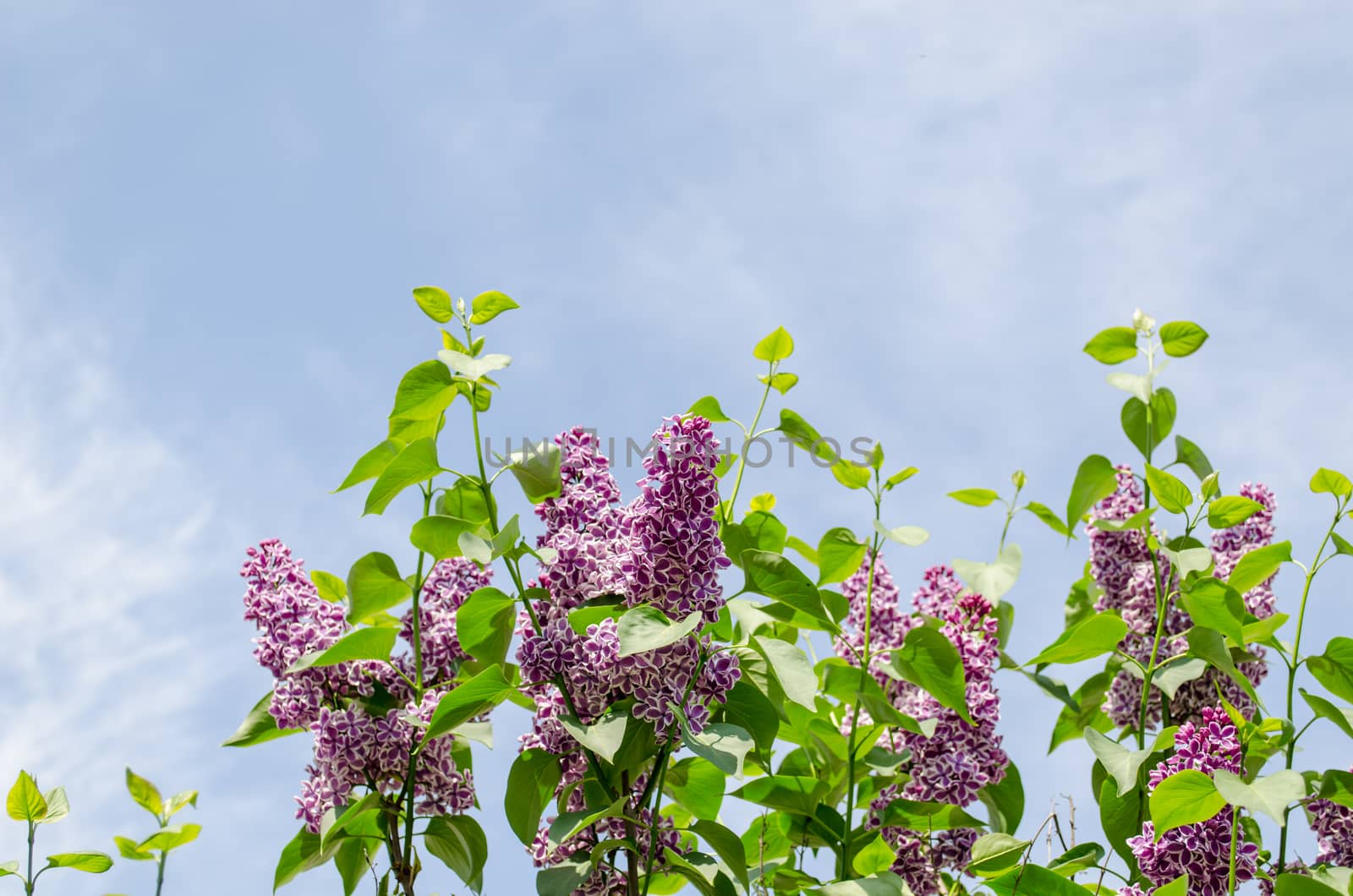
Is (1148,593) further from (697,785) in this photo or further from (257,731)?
(257,731)

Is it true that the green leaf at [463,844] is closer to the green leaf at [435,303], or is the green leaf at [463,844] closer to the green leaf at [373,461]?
the green leaf at [373,461]

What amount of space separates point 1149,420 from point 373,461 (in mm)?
1866

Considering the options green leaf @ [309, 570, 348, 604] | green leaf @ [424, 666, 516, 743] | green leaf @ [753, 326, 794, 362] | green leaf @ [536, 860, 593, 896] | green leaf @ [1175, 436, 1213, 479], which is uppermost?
green leaf @ [1175, 436, 1213, 479]

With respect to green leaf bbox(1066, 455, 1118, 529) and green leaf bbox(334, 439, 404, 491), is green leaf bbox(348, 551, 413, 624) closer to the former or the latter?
green leaf bbox(334, 439, 404, 491)

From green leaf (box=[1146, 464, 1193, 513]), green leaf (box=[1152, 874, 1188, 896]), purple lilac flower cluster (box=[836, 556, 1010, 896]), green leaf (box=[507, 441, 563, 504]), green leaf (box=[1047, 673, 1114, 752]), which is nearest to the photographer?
green leaf (box=[1152, 874, 1188, 896])

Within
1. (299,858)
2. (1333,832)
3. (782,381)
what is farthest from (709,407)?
(1333,832)

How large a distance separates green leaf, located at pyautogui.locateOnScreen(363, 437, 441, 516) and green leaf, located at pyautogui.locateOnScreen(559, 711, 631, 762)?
52cm

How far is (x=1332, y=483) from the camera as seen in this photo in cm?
273

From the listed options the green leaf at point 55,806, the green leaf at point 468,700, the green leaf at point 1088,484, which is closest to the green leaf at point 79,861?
the green leaf at point 55,806

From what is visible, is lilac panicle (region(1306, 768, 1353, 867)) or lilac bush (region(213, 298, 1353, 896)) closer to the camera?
lilac bush (region(213, 298, 1353, 896))

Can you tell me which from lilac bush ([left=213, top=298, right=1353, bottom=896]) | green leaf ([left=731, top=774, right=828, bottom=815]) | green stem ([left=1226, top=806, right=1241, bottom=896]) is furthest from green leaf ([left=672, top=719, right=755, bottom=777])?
green stem ([left=1226, top=806, right=1241, bottom=896])

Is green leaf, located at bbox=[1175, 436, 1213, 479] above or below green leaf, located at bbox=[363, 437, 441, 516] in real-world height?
above

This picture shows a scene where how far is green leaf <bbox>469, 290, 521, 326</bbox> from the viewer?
7.42 ft

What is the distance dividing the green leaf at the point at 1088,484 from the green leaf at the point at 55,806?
2.30 m
